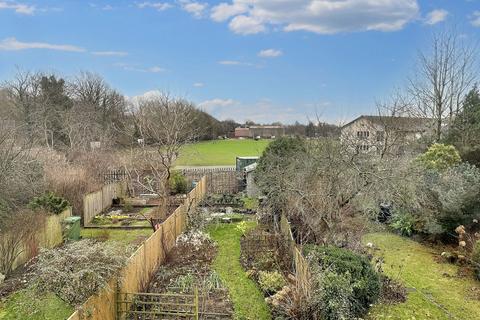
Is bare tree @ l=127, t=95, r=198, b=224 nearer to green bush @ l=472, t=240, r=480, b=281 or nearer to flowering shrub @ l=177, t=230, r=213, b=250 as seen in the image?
flowering shrub @ l=177, t=230, r=213, b=250

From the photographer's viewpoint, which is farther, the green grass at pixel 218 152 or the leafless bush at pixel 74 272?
the green grass at pixel 218 152

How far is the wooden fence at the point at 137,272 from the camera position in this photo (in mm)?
6121

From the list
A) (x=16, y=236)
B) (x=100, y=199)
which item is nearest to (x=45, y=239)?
(x=16, y=236)

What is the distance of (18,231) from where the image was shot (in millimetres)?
9984

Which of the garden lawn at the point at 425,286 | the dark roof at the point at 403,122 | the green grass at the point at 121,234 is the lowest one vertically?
the garden lawn at the point at 425,286

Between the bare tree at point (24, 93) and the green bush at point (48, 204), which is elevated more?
the bare tree at point (24, 93)

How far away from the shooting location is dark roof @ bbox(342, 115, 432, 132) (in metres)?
22.5

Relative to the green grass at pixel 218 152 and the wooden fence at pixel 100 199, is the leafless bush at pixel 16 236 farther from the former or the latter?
the green grass at pixel 218 152

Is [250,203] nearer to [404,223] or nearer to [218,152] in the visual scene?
[404,223]

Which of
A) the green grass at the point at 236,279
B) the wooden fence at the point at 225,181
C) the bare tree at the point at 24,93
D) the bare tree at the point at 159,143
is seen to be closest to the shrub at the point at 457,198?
the green grass at the point at 236,279

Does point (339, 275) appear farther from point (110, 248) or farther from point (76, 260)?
point (76, 260)

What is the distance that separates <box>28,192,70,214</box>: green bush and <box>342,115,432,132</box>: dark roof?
16.0 metres

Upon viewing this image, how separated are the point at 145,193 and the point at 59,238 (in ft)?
31.2

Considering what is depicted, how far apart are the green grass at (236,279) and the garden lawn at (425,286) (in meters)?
2.31
